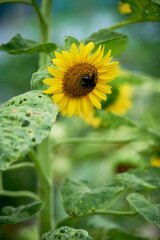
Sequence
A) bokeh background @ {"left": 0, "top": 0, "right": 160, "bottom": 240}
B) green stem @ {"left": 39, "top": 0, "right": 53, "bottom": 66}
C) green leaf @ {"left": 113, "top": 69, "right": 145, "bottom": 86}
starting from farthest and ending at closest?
bokeh background @ {"left": 0, "top": 0, "right": 160, "bottom": 240}
green leaf @ {"left": 113, "top": 69, "right": 145, "bottom": 86}
green stem @ {"left": 39, "top": 0, "right": 53, "bottom": 66}

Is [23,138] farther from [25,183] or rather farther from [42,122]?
[25,183]

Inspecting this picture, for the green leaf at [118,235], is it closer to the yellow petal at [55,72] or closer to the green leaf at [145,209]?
the green leaf at [145,209]

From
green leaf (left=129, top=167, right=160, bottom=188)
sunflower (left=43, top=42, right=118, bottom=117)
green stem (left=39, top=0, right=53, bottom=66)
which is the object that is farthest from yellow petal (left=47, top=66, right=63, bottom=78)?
green leaf (left=129, top=167, right=160, bottom=188)

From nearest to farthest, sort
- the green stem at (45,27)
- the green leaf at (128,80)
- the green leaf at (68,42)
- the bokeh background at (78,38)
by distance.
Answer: the green leaf at (68,42)
the green stem at (45,27)
the green leaf at (128,80)
the bokeh background at (78,38)

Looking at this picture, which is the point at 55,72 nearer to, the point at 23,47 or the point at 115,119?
the point at 23,47

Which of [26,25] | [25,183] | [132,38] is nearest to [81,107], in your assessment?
[25,183]

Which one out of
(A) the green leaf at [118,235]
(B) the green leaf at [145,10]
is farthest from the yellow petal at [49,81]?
(A) the green leaf at [118,235]

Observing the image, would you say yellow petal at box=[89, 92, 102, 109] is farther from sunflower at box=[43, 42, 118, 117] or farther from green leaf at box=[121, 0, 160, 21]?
green leaf at box=[121, 0, 160, 21]
